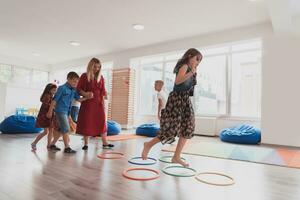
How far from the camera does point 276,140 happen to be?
421 centimetres

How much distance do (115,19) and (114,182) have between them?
13.1ft

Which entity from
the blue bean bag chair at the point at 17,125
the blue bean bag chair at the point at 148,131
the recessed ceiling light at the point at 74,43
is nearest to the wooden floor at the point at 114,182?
the blue bean bag chair at the point at 17,125

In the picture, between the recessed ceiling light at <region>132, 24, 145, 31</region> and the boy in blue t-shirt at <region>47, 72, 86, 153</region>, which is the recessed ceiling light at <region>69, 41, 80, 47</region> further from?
the boy in blue t-shirt at <region>47, 72, 86, 153</region>

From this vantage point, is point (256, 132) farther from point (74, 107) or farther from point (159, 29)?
point (74, 107)

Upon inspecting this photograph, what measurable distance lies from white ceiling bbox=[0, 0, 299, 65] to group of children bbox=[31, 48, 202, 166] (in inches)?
74.7

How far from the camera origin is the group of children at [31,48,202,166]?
218 cm

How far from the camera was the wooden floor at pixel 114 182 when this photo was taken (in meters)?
1.51

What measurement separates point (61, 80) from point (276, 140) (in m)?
9.51

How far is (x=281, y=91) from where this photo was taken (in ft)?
13.8

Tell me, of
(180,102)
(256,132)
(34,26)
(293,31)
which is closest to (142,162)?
(180,102)

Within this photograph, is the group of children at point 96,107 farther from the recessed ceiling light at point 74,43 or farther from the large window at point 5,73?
the large window at point 5,73

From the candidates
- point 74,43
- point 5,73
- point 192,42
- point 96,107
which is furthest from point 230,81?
point 5,73

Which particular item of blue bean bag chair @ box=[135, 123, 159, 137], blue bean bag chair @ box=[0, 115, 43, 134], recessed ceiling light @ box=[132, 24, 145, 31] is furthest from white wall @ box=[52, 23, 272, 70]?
blue bean bag chair @ box=[0, 115, 43, 134]

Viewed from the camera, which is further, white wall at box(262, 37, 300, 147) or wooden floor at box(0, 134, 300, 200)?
white wall at box(262, 37, 300, 147)
